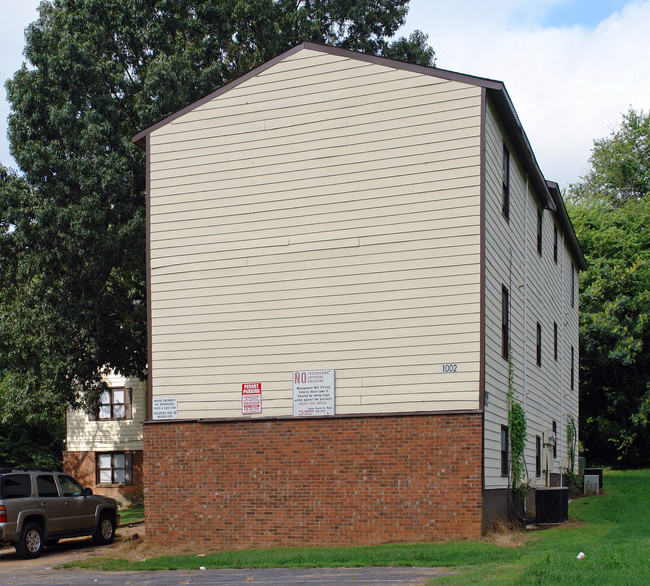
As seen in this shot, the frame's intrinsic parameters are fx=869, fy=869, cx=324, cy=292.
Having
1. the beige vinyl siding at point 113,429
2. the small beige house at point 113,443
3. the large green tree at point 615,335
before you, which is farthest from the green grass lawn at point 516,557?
the large green tree at point 615,335

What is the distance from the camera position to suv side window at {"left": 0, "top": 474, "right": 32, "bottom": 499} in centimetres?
1850

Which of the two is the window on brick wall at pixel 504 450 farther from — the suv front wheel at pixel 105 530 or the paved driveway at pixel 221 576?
the suv front wheel at pixel 105 530

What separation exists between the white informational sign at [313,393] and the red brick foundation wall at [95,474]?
19.5 metres

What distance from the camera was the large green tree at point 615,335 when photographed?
41.1 meters

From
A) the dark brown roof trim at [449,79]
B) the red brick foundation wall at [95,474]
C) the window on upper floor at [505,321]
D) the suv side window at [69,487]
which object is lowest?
the red brick foundation wall at [95,474]

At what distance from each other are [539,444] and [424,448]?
28.3 ft

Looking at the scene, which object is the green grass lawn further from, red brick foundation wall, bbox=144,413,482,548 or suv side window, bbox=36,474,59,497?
suv side window, bbox=36,474,59,497

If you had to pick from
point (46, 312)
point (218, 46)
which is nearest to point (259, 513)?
point (46, 312)

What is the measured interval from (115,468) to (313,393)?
2117 cm

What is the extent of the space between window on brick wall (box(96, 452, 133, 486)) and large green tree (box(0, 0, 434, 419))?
24.8ft

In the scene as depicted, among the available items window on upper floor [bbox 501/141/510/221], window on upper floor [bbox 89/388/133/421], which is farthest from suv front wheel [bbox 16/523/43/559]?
window on upper floor [bbox 89/388/133/421]

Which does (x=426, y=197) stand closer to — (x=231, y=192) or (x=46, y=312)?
(x=231, y=192)

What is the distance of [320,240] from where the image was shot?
1852 centimetres

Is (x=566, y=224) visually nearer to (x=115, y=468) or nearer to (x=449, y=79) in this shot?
(x=449, y=79)
